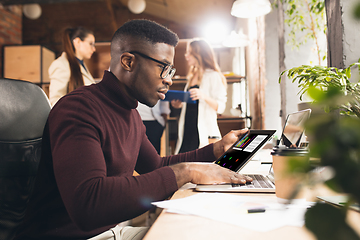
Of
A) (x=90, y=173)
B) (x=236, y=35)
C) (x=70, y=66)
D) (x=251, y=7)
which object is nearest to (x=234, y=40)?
(x=236, y=35)

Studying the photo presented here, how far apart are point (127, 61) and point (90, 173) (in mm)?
464

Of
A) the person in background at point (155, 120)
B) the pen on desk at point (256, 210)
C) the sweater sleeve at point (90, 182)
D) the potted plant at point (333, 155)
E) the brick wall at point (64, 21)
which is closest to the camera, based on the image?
the potted plant at point (333, 155)

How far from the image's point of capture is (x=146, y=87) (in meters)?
0.97

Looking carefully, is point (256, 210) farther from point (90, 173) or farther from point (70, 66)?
point (70, 66)

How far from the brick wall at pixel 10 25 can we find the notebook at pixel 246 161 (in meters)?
5.52

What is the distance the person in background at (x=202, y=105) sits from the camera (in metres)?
2.53

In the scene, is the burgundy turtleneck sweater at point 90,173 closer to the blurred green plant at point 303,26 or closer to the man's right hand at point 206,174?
the man's right hand at point 206,174

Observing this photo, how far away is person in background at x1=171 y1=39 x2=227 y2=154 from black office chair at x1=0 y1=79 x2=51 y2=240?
172cm

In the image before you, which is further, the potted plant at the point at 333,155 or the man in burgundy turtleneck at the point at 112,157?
the man in burgundy turtleneck at the point at 112,157

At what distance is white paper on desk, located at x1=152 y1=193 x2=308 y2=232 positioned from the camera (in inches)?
16.9

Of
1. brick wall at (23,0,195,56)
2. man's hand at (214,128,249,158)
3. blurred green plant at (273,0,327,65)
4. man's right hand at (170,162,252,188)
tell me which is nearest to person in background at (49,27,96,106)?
man's hand at (214,128,249,158)

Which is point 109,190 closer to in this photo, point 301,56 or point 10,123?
point 10,123

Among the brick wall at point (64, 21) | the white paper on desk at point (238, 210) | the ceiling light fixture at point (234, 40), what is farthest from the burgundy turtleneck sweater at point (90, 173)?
the brick wall at point (64, 21)

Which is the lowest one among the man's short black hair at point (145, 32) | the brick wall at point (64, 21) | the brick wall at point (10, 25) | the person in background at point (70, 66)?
the man's short black hair at point (145, 32)
